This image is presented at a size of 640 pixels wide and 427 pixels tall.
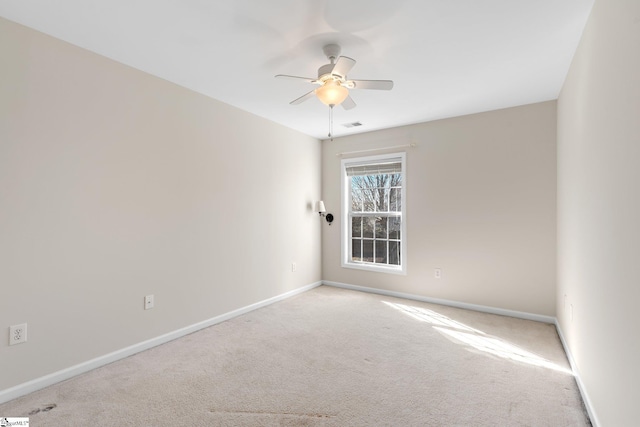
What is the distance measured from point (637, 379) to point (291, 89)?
9.96 ft

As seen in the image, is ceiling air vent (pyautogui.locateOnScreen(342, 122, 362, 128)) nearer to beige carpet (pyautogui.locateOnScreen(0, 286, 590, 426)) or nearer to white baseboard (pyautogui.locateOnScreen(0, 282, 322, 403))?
beige carpet (pyautogui.locateOnScreen(0, 286, 590, 426))

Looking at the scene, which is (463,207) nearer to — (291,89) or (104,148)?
(291,89)

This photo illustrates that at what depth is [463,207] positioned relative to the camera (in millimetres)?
3885

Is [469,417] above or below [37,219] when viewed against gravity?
below

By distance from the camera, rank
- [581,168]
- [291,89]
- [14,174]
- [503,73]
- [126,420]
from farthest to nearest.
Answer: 1. [291,89]
2. [503,73]
3. [581,168]
4. [14,174]
5. [126,420]

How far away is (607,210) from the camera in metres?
1.59

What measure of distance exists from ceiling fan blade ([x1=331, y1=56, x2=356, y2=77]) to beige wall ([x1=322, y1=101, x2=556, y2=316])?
229 centimetres

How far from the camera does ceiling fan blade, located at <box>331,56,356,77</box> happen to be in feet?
6.75

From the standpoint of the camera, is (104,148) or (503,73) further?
(503,73)

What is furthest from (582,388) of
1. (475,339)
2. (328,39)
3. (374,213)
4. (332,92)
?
(374,213)

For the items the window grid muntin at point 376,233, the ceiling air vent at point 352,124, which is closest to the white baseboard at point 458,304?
the window grid muntin at point 376,233

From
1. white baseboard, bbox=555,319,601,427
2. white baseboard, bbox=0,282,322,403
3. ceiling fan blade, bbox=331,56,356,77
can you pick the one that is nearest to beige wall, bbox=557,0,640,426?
white baseboard, bbox=555,319,601,427

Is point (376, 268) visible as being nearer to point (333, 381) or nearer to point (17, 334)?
point (333, 381)

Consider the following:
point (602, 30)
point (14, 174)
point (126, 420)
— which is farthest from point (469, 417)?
point (14, 174)
